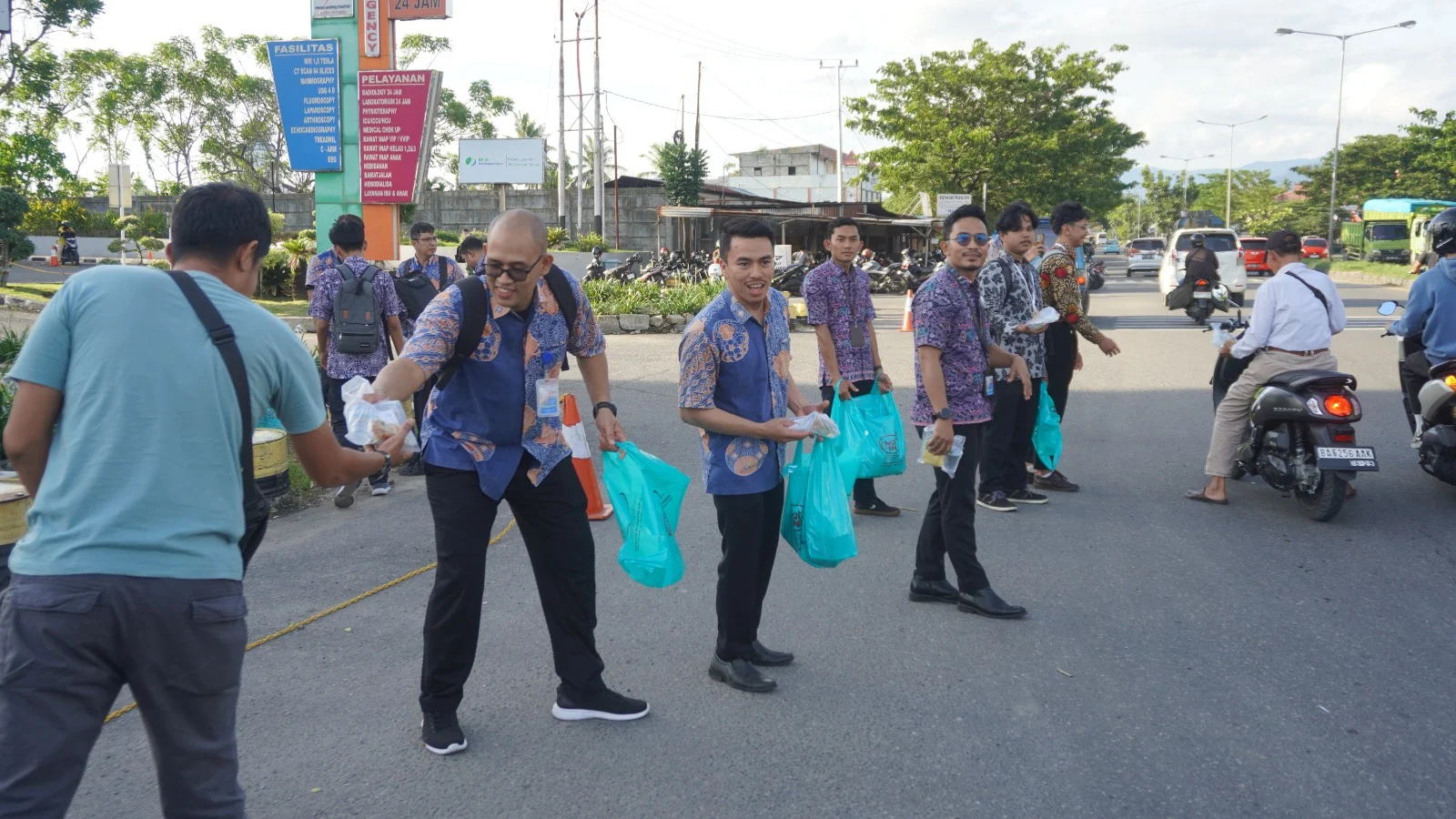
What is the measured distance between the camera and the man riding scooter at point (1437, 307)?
6.58 m

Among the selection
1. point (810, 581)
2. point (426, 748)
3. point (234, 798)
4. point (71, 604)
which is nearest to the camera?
point (71, 604)

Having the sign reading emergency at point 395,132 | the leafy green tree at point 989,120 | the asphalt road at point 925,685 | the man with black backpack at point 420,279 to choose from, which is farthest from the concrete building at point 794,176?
the asphalt road at point 925,685

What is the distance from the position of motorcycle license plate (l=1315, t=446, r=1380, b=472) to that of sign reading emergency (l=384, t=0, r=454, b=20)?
9.87 meters

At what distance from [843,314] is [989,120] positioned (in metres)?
33.9

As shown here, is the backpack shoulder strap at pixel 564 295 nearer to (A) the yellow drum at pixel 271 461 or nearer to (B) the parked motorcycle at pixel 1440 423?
(A) the yellow drum at pixel 271 461

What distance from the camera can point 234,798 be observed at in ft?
7.67

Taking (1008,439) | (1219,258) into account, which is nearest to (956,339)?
(1008,439)

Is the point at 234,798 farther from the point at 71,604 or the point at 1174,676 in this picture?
the point at 1174,676

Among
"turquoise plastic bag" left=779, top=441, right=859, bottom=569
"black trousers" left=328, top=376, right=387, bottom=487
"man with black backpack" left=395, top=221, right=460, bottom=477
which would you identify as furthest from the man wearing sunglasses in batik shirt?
"black trousers" left=328, top=376, right=387, bottom=487

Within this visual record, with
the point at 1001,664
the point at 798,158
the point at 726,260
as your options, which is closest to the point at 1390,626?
the point at 1001,664

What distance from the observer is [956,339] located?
16.0 feet

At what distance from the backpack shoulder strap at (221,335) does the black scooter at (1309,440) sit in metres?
5.82

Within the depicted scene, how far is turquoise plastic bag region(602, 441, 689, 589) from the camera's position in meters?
3.75

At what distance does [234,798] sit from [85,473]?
77cm
